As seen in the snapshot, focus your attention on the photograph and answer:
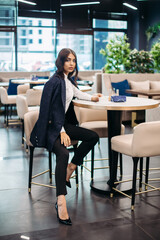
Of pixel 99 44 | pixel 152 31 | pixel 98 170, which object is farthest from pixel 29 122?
pixel 152 31

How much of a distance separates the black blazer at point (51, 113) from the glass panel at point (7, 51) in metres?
9.62

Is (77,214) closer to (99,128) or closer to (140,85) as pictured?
(99,128)

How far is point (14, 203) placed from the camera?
9.86 ft

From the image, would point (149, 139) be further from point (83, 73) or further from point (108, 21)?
point (108, 21)

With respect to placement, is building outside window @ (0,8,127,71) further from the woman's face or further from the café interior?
the woman's face

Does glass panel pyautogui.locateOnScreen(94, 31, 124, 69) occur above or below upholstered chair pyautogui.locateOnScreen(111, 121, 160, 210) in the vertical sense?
above

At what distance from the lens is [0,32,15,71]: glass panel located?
39.1 ft

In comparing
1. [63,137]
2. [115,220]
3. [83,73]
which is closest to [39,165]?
[63,137]

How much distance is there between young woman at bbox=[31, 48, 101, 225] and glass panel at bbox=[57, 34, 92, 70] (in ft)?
33.3

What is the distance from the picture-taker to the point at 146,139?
2.74 metres

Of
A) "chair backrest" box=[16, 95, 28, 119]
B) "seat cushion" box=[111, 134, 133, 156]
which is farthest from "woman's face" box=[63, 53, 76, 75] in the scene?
"chair backrest" box=[16, 95, 28, 119]

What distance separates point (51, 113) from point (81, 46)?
10.8 metres

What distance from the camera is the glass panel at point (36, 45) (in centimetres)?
1234

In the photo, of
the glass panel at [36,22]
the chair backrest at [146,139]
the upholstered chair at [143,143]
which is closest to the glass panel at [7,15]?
the glass panel at [36,22]
